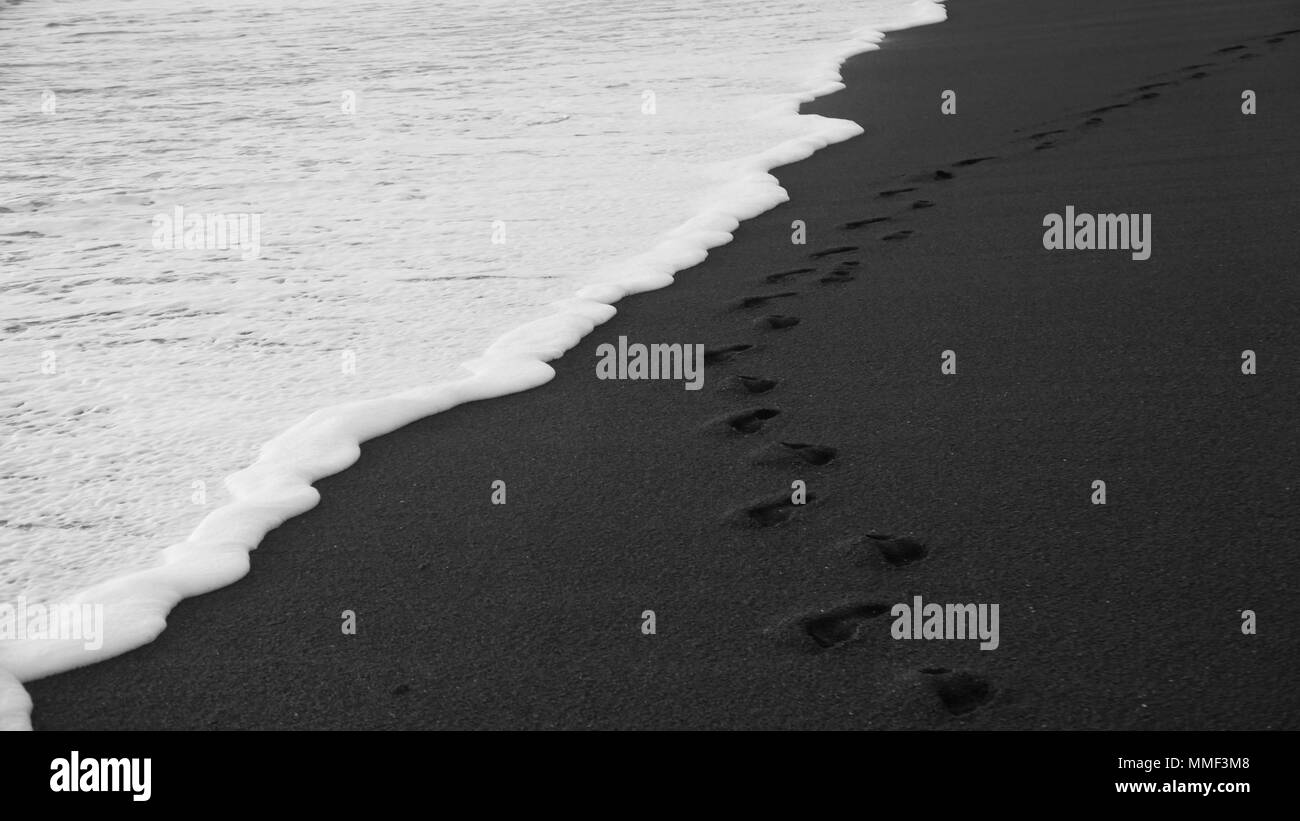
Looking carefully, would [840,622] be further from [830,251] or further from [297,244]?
[297,244]

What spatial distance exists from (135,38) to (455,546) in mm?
10612

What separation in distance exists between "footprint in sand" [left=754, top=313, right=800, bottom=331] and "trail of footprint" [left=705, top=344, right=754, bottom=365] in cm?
18

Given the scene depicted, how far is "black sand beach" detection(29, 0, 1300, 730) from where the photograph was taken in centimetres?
212

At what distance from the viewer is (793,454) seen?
2.94 meters

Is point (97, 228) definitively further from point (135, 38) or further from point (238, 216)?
point (135, 38)

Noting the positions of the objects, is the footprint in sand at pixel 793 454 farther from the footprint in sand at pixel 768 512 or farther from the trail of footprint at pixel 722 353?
the trail of footprint at pixel 722 353

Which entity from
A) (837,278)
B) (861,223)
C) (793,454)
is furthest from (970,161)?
(793,454)

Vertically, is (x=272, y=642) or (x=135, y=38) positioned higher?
(x=135, y=38)

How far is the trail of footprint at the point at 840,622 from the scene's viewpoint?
7.35 ft

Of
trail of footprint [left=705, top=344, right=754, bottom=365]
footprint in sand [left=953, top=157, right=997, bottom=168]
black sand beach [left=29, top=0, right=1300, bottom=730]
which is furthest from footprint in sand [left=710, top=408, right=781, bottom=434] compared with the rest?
footprint in sand [left=953, top=157, right=997, bottom=168]

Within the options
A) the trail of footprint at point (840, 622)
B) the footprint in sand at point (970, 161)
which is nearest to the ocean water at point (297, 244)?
the footprint in sand at point (970, 161)

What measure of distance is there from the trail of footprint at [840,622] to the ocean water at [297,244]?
126 cm

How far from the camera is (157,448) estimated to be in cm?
323
